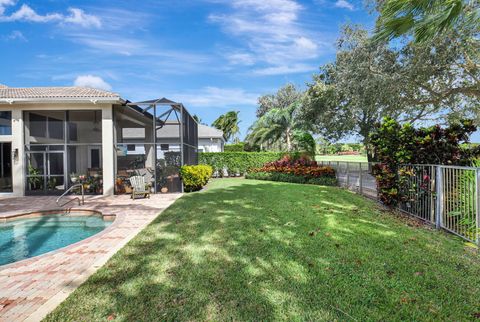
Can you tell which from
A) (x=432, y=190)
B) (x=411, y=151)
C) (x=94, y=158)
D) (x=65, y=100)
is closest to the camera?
(x=432, y=190)

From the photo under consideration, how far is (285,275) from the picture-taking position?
3.56 meters

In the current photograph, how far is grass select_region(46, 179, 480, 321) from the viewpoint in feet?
9.09

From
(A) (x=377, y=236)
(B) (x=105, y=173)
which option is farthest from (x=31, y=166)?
(A) (x=377, y=236)

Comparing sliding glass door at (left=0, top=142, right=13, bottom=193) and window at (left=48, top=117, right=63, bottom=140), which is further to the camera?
window at (left=48, top=117, right=63, bottom=140)

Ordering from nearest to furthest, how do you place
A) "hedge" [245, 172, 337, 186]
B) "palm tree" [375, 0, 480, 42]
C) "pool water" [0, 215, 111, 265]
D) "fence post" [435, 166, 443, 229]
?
"palm tree" [375, 0, 480, 42] → "fence post" [435, 166, 443, 229] → "pool water" [0, 215, 111, 265] → "hedge" [245, 172, 337, 186]

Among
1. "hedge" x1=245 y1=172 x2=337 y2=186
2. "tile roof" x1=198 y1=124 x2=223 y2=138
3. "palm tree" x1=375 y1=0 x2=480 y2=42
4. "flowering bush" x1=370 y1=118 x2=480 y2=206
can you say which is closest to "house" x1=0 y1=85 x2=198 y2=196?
"hedge" x1=245 y1=172 x2=337 y2=186

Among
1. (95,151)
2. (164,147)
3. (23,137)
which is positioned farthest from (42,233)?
(23,137)

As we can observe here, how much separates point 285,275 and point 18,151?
1459 cm

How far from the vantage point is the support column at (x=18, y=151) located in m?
12.4

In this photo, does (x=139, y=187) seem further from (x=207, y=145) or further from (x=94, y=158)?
(x=207, y=145)

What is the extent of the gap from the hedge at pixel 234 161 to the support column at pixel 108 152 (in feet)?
31.5

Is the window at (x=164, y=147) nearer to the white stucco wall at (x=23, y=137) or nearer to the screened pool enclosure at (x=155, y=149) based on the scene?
the screened pool enclosure at (x=155, y=149)

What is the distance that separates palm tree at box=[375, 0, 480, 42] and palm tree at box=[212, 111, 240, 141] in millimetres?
46401

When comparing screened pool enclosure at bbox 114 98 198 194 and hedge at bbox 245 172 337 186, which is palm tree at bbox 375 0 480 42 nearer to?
screened pool enclosure at bbox 114 98 198 194
